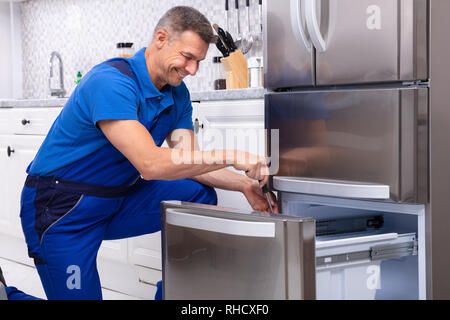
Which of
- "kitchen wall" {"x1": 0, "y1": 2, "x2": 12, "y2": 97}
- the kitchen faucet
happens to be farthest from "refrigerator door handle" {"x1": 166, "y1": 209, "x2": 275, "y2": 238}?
"kitchen wall" {"x1": 0, "y1": 2, "x2": 12, "y2": 97}

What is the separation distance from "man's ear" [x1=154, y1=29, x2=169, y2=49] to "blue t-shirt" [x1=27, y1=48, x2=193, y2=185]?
0.08 metres

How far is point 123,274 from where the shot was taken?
2.47 m

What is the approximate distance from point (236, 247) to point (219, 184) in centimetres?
65

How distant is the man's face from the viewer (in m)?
1.55

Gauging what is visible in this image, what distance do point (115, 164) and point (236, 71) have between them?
0.92 metres

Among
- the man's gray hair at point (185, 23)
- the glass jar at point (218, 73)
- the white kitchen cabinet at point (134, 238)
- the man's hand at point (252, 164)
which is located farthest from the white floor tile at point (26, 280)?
the man's gray hair at point (185, 23)

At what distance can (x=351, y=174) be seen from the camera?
1347 mm

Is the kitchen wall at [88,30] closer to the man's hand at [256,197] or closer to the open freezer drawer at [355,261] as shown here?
the man's hand at [256,197]

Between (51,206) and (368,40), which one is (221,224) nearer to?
(368,40)

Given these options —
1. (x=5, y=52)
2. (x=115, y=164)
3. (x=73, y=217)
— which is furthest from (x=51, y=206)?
(x=5, y=52)

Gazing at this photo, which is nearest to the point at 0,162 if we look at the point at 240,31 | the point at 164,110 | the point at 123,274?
the point at 123,274

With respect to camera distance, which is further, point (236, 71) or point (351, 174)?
point (236, 71)

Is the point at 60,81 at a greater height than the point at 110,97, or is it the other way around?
the point at 60,81

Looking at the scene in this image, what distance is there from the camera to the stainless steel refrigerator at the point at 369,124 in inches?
49.3
